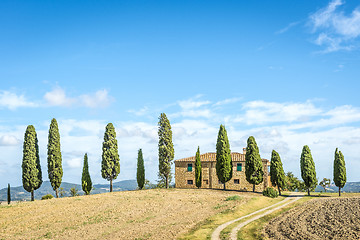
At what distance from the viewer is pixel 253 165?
56750 millimetres

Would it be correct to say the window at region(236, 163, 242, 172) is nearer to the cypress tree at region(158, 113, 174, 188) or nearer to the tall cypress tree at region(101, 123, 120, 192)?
the cypress tree at region(158, 113, 174, 188)

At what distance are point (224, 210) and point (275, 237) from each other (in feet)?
39.1

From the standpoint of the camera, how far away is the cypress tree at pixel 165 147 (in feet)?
195

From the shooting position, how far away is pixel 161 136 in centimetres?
6031

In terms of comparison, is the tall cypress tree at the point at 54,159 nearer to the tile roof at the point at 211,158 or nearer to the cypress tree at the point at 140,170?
the cypress tree at the point at 140,170

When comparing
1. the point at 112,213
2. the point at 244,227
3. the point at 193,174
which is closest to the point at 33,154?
the point at 112,213

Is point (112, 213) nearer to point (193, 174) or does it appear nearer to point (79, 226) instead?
point (79, 226)

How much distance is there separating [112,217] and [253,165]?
101ft

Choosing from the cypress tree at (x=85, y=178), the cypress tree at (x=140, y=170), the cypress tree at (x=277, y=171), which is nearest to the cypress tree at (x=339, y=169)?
the cypress tree at (x=277, y=171)

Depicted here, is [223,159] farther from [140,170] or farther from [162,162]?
[140,170]

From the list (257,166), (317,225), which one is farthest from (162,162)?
(317,225)

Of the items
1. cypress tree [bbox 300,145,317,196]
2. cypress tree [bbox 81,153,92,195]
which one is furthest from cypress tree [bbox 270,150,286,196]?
cypress tree [bbox 81,153,92,195]

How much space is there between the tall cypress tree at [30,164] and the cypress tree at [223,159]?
98.6 ft

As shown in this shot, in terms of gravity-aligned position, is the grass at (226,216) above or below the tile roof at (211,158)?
below
